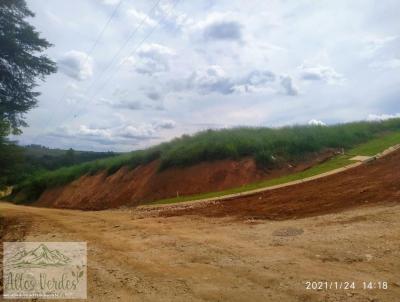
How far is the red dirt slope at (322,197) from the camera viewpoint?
1167cm

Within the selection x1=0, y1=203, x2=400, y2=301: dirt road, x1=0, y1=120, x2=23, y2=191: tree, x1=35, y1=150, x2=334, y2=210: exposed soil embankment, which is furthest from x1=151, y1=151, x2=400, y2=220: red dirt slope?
x1=0, y1=120, x2=23, y2=191: tree

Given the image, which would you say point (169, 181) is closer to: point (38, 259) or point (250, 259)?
point (38, 259)

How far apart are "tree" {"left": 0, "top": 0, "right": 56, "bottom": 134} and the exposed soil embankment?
8.82m

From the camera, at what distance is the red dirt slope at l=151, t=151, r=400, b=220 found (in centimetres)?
1167

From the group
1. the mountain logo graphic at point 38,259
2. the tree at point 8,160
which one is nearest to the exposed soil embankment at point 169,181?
the tree at point 8,160

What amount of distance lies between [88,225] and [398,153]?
566 inches

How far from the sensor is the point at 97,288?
6.87 meters

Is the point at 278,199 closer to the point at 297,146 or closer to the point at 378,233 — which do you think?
the point at 378,233

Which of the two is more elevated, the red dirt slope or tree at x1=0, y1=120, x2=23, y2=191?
tree at x1=0, y1=120, x2=23, y2=191

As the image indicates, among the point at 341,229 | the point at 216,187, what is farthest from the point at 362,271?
the point at 216,187
